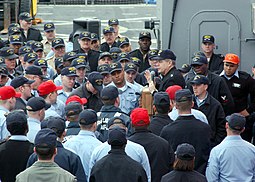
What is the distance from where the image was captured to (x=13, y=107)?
1298 cm

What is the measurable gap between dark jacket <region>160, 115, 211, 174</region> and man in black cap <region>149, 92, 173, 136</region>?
269 millimetres

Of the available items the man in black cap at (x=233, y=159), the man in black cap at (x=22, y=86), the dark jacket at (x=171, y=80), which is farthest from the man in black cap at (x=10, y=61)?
the man in black cap at (x=233, y=159)

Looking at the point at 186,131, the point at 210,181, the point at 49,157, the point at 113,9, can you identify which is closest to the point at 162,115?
the point at 186,131

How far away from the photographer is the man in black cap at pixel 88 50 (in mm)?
18188

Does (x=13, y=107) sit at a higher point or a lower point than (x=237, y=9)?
lower

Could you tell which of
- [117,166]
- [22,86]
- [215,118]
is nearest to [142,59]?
[22,86]

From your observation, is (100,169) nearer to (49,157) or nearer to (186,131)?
(49,157)

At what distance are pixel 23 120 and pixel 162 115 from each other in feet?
6.91

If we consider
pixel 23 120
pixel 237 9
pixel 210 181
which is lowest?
pixel 210 181

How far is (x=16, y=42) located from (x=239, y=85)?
6063 mm

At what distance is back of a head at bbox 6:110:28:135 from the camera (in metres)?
10.8

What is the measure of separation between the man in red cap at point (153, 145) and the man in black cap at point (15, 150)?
1315 mm

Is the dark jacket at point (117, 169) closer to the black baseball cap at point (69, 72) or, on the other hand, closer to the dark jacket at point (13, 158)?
the dark jacket at point (13, 158)

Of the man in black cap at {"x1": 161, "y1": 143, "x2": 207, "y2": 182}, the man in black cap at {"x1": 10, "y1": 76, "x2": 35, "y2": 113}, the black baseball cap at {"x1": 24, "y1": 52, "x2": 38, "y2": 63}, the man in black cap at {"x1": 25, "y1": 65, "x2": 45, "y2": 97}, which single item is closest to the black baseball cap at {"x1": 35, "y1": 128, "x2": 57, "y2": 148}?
the man in black cap at {"x1": 161, "y1": 143, "x2": 207, "y2": 182}
